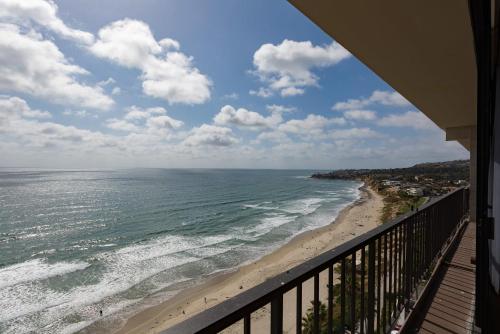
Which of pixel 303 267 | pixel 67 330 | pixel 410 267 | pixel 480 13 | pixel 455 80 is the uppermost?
pixel 455 80

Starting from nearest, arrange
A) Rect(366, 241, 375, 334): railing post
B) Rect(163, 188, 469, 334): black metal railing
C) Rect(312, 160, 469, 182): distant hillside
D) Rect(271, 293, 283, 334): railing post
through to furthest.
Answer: Rect(163, 188, 469, 334): black metal railing → Rect(271, 293, 283, 334): railing post → Rect(366, 241, 375, 334): railing post → Rect(312, 160, 469, 182): distant hillside

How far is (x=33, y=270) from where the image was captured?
56.9 feet

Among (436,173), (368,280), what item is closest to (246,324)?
(368,280)

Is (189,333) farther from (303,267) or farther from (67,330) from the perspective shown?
(67,330)

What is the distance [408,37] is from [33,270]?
73.3 ft

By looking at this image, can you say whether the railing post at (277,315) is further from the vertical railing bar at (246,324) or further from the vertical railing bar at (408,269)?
the vertical railing bar at (408,269)

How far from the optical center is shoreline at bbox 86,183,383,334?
11242 mm

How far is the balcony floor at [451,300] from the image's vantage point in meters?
2.49

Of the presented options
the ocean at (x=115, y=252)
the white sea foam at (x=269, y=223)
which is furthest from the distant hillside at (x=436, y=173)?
the ocean at (x=115, y=252)

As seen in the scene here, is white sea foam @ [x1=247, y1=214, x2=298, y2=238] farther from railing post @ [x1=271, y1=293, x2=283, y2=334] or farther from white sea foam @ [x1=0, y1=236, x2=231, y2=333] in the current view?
railing post @ [x1=271, y1=293, x2=283, y2=334]

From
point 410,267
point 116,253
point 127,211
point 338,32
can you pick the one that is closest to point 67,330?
point 116,253

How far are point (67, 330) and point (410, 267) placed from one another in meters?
13.4

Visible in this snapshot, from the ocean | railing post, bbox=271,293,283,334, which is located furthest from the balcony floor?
the ocean

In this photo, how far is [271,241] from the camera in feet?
72.6
